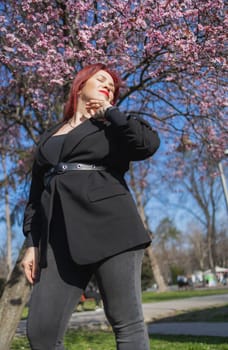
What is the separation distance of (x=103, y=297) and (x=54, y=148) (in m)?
0.79

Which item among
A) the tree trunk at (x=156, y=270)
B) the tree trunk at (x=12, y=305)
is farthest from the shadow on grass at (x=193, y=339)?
the tree trunk at (x=156, y=270)

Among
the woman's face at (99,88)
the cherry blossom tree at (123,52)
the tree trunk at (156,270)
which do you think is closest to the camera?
the woman's face at (99,88)

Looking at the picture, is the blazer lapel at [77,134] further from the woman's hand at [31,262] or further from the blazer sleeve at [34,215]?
the woman's hand at [31,262]

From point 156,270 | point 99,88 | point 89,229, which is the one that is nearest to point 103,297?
point 89,229

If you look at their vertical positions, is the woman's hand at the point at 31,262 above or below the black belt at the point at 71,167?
below

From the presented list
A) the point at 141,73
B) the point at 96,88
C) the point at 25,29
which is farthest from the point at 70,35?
the point at 96,88

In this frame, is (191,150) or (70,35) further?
(191,150)

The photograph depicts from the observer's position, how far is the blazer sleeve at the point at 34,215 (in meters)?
2.30

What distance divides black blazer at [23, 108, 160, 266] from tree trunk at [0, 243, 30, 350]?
3.93m

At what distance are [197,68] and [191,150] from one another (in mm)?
3443

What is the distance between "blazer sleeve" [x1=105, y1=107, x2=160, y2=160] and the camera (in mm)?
2061

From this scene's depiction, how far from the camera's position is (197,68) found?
19.8ft

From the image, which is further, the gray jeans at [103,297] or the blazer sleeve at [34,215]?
the blazer sleeve at [34,215]

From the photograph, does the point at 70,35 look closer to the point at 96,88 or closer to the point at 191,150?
the point at 191,150
